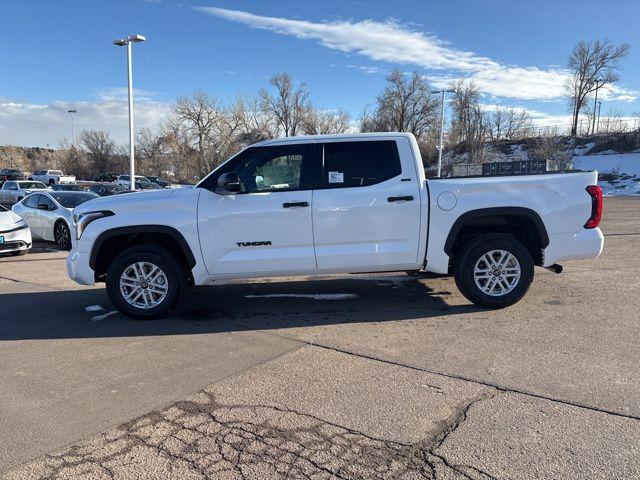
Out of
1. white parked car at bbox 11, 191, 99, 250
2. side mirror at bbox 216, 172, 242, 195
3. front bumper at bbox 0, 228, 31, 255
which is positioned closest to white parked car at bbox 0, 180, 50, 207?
white parked car at bbox 11, 191, 99, 250

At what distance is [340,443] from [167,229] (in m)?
3.51

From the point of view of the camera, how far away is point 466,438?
3.16 m

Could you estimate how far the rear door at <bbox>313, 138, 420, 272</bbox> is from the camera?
5738 millimetres

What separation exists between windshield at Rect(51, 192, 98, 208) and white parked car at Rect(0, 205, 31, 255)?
1.88 meters

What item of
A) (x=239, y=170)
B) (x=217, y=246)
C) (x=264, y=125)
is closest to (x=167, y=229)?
(x=217, y=246)

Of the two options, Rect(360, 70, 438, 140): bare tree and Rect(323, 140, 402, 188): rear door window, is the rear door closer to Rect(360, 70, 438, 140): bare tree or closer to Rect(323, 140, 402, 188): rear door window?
Rect(323, 140, 402, 188): rear door window

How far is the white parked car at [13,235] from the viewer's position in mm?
10688

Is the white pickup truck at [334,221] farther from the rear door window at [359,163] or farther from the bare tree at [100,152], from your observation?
the bare tree at [100,152]

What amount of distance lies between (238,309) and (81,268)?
191 cm

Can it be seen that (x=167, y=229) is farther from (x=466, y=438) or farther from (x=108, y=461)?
(x=466, y=438)

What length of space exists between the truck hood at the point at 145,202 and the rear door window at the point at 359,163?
5.13ft

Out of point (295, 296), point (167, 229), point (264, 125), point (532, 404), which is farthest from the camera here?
point (264, 125)

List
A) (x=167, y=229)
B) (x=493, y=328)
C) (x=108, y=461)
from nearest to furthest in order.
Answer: (x=108, y=461) < (x=493, y=328) < (x=167, y=229)

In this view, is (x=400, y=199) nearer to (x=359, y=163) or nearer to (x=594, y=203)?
(x=359, y=163)
